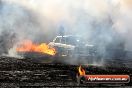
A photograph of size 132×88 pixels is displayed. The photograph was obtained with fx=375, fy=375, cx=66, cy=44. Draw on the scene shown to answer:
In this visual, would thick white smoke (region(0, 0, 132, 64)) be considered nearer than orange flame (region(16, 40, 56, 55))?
No

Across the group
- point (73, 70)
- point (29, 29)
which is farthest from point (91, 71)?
point (29, 29)

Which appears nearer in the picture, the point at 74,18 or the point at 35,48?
the point at 35,48

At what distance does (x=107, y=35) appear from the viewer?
35.9 m

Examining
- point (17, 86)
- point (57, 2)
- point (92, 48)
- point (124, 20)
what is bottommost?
point (17, 86)

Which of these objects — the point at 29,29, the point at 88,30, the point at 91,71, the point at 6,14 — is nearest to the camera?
the point at 91,71

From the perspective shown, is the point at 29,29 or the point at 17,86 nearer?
the point at 17,86

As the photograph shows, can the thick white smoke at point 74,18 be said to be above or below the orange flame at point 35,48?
above

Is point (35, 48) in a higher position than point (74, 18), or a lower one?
lower

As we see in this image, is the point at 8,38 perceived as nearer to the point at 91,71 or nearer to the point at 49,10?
the point at 49,10

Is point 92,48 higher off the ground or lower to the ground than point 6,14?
lower

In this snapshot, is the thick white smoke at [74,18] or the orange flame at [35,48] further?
the thick white smoke at [74,18]

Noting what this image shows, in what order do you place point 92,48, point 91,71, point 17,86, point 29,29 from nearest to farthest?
point 17,86, point 91,71, point 92,48, point 29,29

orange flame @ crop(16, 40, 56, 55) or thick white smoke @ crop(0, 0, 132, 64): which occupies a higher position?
thick white smoke @ crop(0, 0, 132, 64)

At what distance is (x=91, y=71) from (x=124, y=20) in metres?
15.2
